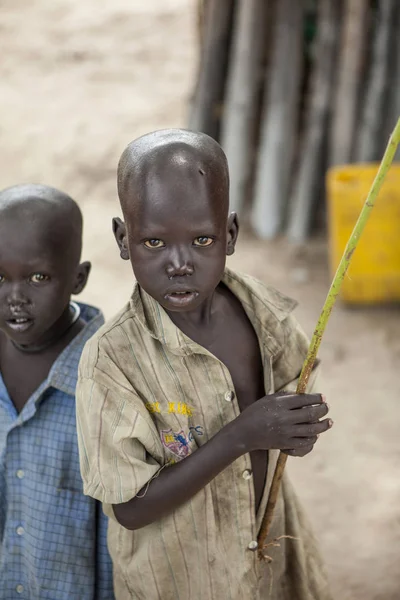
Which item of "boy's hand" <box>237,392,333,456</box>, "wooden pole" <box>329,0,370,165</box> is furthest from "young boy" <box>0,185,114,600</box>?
"wooden pole" <box>329,0,370,165</box>

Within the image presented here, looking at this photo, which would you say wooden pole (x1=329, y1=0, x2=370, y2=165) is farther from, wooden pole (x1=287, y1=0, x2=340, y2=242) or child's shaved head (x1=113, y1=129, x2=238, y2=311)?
child's shaved head (x1=113, y1=129, x2=238, y2=311)

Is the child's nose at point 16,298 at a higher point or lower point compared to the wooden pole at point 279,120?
lower

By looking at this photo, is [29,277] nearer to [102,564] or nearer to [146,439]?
[146,439]

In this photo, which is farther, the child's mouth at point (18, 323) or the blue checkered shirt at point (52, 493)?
the blue checkered shirt at point (52, 493)

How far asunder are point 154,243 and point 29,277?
500mm

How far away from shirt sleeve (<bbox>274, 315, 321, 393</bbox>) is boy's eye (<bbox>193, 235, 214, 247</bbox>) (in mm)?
344

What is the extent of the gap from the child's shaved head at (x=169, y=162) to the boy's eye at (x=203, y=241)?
0.20 feet

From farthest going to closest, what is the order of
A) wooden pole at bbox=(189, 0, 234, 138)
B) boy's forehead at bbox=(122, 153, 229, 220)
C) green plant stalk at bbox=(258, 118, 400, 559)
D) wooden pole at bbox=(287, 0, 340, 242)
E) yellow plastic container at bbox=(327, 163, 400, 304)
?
wooden pole at bbox=(189, 0, 234, 138), wooden pole at bbox=(287, 0, 340, 242), yellow plastic container at bbox=(327, 163, 400, 304), boy's forehead at bbox=(122, 153, 229, 220), green plant stalk at bbox=(258, 118, 400, 559)

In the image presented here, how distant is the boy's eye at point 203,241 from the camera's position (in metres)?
1.51

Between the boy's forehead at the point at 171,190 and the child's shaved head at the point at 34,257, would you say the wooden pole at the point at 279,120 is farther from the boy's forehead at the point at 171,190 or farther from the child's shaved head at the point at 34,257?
the boy's forehead at the point at 171,190

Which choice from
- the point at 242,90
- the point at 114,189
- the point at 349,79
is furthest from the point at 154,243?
the point at 114,189

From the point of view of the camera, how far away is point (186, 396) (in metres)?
1.66

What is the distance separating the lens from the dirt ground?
3137 mm

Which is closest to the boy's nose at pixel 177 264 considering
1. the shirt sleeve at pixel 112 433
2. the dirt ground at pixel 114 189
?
the shirt sleeve at pixel 112 433
